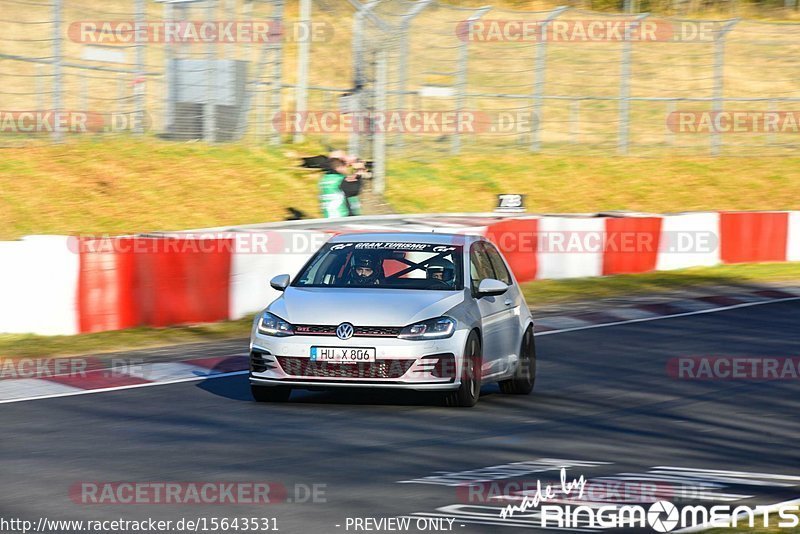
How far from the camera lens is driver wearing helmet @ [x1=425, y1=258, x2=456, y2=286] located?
36.9 feet

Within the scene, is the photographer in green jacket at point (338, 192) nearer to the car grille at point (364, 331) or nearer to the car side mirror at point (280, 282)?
the car side mirror at point (280, 282)

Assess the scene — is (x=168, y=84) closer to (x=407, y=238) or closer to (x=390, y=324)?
(x=407, y=238)

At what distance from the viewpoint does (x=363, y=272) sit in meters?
11.2

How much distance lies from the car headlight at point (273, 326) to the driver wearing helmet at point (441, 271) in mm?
1349

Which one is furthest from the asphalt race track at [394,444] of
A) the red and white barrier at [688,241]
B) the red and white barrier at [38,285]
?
the red and white barrier at [688,241]

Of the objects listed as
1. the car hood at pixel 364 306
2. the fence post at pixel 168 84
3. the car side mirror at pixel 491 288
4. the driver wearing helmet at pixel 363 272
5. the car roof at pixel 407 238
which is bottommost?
the car hood at pixel 364 306

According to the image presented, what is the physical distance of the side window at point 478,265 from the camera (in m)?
11.5

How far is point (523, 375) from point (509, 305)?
622 millimetres

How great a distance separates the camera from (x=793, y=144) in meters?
40.8

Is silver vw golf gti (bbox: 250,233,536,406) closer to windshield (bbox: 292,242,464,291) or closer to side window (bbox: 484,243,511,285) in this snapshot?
windshield (bbox: 292,242,464,291)

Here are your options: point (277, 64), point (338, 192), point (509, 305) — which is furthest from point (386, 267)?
point (277, 64)

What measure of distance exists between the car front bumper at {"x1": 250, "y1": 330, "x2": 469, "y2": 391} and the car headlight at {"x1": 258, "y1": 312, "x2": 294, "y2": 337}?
0.22 ft

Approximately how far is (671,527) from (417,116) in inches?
1185

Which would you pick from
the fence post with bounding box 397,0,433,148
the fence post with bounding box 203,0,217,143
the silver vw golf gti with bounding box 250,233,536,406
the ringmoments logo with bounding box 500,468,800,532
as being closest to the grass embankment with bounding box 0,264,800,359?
the silver vw golf gti with bounding box 250,233,536,406
